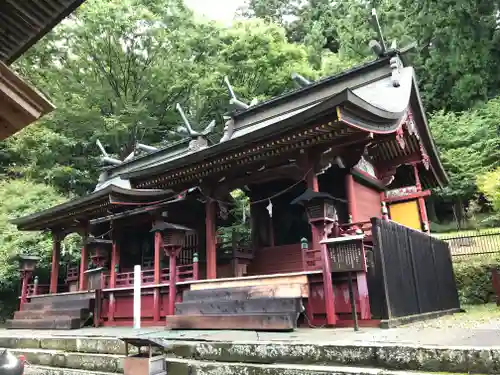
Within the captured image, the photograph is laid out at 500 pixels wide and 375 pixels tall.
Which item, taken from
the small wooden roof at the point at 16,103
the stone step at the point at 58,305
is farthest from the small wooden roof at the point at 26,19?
the stone step at the point at 58,305

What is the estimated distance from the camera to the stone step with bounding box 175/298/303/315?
6839mm

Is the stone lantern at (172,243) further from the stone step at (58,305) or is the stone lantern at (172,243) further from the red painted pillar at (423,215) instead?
the red painted pillar at (423,215)

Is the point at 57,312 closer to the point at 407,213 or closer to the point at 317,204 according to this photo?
the point at 317,204

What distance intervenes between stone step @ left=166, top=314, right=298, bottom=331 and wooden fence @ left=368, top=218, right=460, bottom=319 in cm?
147

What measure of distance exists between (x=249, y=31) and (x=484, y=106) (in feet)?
48.3

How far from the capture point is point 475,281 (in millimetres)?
12477

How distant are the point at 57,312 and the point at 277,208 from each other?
728 centimetres

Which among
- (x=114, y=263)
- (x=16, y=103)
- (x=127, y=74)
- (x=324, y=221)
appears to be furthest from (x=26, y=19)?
(x=127, y=74)

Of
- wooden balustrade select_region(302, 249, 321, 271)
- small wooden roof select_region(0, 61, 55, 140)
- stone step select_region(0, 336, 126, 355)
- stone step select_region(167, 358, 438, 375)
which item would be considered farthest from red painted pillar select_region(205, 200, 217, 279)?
small wooden roof select_region(0, 61, 55, 140)

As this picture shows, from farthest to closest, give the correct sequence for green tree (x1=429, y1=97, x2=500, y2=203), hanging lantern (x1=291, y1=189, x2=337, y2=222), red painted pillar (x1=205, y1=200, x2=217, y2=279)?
green tree (x1=429, y1=97, x2=500, y2=203)
red painted pillar (x1=205, y1=200, x2=217, y2=279)
hanging lantern (x1=291, y1=189, x2=337, y2=222)

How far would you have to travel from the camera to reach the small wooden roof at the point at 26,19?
3461 millimetres

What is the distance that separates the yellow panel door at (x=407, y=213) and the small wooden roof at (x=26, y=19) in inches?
392

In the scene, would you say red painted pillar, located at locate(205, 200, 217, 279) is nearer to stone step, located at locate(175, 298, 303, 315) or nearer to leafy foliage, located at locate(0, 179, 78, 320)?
stone step, located at locate(175, 298, 303, 315)

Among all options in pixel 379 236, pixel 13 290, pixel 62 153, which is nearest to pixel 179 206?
pixel 379 236
